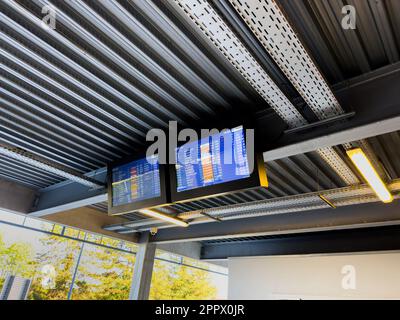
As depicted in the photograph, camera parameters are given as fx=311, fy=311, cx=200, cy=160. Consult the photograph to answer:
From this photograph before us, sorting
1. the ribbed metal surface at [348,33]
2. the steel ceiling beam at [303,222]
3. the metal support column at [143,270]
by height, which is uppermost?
the ribbed metal surface at [348,33]

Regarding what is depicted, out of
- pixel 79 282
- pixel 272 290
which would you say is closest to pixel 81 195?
pixel 272 290

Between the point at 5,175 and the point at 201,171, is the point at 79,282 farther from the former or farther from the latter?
the point at 201,171

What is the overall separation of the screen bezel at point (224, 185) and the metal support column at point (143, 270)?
15.9ft

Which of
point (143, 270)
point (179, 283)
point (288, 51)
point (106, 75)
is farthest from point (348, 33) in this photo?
point (179, 283)

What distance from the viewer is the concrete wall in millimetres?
5728

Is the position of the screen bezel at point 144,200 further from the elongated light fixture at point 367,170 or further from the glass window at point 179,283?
the glass window at point 179,283

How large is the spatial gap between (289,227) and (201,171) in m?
2.93

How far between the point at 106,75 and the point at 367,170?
2.45 metres

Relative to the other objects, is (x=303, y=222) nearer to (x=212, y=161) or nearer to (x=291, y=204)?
(x=291, y=204)

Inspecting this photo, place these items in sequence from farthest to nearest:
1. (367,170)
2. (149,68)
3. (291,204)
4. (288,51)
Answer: (291,204)
(367,170)
(149,68)
(288,51)

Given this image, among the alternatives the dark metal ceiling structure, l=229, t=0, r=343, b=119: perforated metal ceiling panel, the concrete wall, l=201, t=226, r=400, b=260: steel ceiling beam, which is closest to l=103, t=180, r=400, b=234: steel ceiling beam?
the dark metal ceiling structure

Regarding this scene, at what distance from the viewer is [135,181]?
340 cm

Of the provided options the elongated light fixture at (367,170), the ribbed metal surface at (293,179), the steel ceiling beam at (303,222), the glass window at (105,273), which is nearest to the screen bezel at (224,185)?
the elongated light fixture at (367,170)

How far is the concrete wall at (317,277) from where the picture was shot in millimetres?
5728
